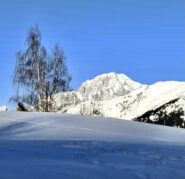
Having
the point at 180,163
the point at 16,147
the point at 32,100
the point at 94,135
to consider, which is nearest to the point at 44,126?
the point at 94,135

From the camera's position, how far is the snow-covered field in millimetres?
3354

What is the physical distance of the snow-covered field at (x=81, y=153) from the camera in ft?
11.0

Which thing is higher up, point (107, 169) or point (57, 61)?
point (57, 61)

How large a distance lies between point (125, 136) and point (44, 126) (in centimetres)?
108

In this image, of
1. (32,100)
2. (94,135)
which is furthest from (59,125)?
(32,100)

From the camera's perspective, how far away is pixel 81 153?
4176mm

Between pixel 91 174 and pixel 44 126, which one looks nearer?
pixel 91 174

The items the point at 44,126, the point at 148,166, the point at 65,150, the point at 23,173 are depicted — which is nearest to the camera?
the point at 23,173

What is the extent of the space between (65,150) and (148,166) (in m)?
0.88

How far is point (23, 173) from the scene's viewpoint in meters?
3.21

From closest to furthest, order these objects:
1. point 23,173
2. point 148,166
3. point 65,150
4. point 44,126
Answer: point 23,173 → point 148,166 → point 65,150 → point 44,126

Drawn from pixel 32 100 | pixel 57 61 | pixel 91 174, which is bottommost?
Result: pixel 91 174

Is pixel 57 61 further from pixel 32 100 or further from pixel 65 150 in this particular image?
pixel 65 150

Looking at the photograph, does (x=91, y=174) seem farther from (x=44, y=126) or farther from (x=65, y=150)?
(x=44, y=126)
